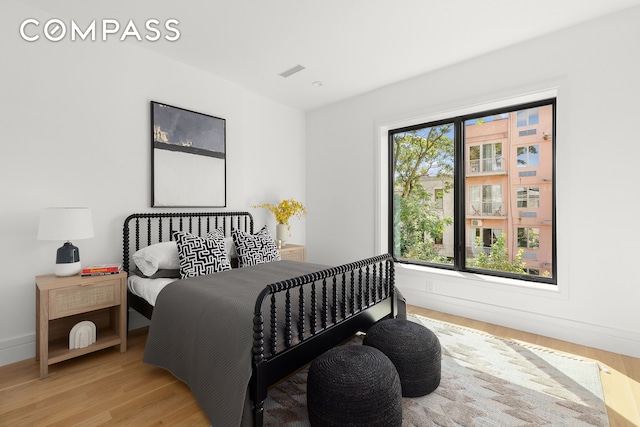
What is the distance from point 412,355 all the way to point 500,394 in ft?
2.08

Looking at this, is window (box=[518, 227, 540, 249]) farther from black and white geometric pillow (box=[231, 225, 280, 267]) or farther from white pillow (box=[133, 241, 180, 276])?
white pillow (box=[133, 241, 180, 276])

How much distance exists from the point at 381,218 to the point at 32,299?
142 inches

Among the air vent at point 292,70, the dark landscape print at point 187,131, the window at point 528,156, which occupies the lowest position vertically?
the window at point 528,156

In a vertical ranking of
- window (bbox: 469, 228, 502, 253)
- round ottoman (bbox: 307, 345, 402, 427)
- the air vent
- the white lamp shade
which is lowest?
round ottoman (bbox: 307, 345, 402, 427)

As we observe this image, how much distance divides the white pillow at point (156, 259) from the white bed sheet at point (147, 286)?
87 millimetres

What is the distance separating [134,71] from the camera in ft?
10.1

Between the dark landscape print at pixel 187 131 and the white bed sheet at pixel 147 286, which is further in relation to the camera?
the dark landscape print at pixel 187 131

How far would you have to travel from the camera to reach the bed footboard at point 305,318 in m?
1.58

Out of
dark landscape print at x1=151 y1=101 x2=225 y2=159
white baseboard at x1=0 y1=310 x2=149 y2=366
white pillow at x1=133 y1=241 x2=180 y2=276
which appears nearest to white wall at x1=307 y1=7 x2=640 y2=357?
dark landscape print at x1=151 y1=101 x2=225 y2=159

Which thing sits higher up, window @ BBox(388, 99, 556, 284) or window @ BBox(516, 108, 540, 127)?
window @ BBox(516, 108, 540, 127)

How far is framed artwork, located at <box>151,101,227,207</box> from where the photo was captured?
10.6ft

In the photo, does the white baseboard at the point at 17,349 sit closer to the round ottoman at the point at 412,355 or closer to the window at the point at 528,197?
the round ottoman at the point at 412,355

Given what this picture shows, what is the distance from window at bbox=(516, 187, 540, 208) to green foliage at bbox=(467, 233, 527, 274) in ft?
1.27

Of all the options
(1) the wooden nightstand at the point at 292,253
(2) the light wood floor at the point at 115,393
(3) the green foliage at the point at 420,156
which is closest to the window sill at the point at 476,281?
(2) the light wood floor at the point at 115,393
